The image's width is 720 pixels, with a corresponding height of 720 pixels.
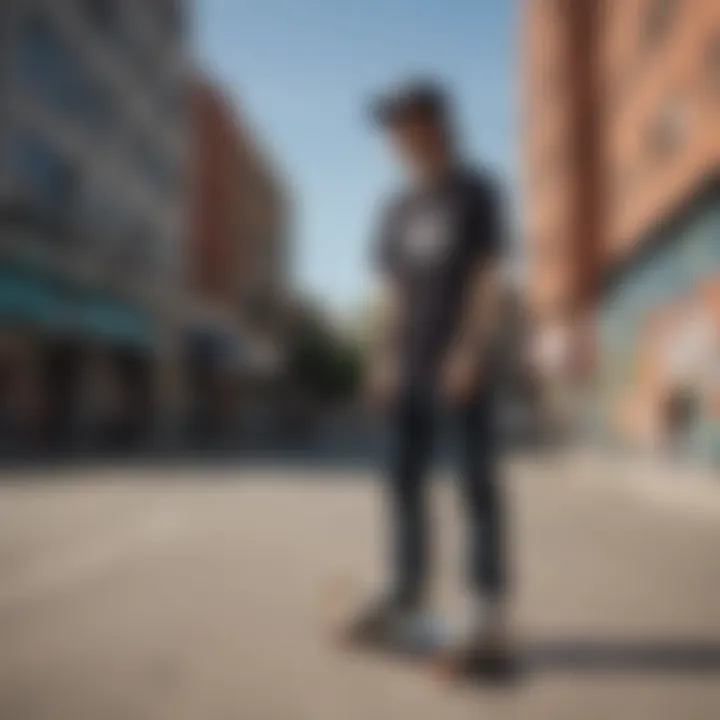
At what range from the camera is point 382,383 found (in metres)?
2.81

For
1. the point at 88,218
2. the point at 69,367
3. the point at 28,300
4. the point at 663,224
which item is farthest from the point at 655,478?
the point at 88,218

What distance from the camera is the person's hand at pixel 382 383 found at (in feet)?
9.06

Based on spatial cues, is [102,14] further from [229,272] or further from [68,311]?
[229,272]

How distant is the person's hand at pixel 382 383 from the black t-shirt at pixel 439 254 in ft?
0.21

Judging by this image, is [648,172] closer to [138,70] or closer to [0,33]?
[0,33]

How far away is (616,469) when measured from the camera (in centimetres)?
1462

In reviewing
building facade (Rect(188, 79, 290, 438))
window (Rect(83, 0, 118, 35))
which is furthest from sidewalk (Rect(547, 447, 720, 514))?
window (Rect(83, 0, 118, 35))

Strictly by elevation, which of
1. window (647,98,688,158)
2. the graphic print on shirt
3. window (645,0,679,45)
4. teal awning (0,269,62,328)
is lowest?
the graphic print on shirt

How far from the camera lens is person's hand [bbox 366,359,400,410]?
109 inches

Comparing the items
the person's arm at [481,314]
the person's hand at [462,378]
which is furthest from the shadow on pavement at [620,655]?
the person's arm at [481,314]

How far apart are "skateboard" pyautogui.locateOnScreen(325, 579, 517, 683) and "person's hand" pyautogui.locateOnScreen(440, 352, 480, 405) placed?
0.75 m

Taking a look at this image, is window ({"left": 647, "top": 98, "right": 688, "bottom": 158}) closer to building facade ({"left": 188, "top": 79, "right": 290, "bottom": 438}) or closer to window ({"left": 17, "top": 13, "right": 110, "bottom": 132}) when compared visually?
window ({"left": 17, "top": 13, "right": 110, "bottom": 132})

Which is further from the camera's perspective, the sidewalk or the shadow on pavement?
the sidewalk

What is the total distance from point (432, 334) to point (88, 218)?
78.7 feet
